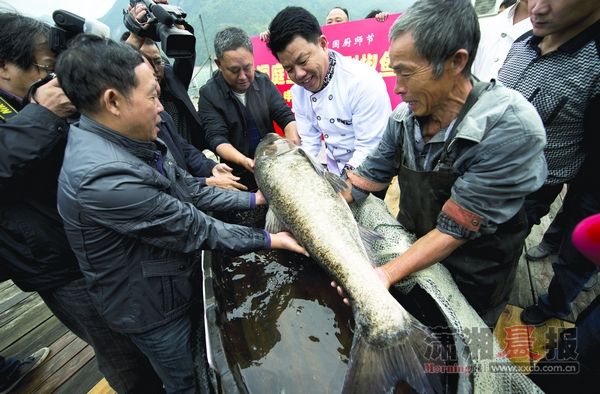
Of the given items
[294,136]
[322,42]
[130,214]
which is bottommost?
[294,136]

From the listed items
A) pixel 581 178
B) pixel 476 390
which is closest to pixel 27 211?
pixel 476 390

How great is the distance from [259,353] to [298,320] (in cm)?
33

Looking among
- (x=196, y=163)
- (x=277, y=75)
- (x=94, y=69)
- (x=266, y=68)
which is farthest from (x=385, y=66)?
(x=94, y=69)

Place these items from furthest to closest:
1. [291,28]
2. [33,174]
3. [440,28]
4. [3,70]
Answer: [291,28] < [3,70] < [33,174] < [440,28]

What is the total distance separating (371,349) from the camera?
58.3 inches

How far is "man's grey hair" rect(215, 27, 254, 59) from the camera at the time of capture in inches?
127

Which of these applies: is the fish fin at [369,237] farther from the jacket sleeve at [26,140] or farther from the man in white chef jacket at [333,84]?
the jacket sleeve at [26,140]

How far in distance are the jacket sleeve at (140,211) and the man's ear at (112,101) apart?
30 centimetres

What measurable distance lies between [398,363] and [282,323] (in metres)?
0.81

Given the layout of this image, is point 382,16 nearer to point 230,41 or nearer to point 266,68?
point 266,68

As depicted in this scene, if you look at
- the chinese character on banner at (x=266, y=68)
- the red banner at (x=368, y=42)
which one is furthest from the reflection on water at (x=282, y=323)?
the chinese character on banner at (x=266, y=68)

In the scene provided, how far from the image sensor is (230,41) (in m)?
3.22

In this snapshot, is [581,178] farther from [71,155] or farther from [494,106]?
[71,155]

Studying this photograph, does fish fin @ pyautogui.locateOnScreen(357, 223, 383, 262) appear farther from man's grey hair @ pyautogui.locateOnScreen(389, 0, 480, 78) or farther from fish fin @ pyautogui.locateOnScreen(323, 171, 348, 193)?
man's grey hair @ pyautogui.locateOnScreen(389, 0, 480, 78)
